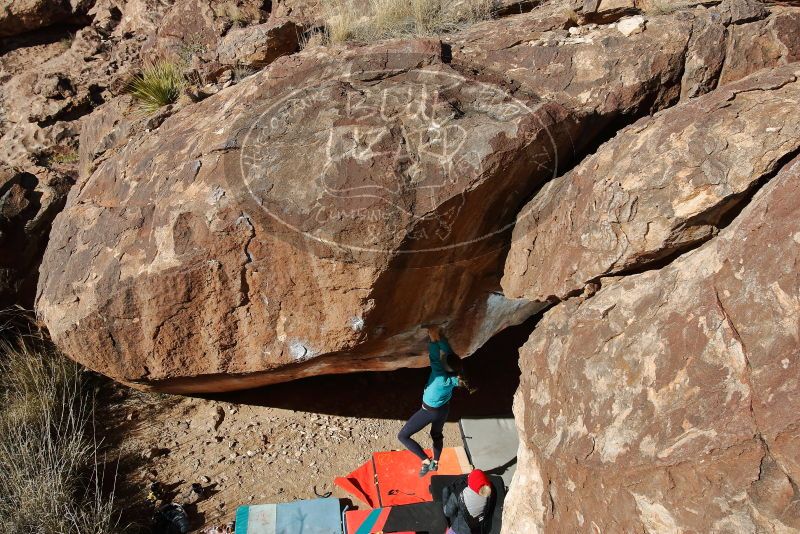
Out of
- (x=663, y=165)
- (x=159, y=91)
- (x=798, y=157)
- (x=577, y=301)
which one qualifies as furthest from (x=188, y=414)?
(x=798, y=157)

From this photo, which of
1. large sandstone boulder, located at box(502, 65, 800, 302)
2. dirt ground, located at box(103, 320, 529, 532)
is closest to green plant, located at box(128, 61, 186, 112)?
dirt ground, located at box(103, 320, 529, 532)

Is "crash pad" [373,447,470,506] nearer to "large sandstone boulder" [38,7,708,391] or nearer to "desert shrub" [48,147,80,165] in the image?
"large sandstone boulder" [38,7,708,391]

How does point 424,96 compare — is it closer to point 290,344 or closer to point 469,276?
point 469,276

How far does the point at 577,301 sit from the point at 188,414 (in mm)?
3153

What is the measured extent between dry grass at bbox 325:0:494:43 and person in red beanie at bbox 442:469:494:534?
304 cm

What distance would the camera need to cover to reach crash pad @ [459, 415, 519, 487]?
15.1 feet

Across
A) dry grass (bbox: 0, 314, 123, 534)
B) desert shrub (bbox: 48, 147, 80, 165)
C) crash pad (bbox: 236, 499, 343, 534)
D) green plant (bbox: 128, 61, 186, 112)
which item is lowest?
crash pad (bbox: 236, 499, 343, 534)

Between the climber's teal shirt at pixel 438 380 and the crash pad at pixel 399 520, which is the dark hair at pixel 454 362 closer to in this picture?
the climber's teal shirt at pixel 438 380

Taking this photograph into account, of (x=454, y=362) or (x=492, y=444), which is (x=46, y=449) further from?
(x=492, y=444)

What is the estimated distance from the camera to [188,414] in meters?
4.81

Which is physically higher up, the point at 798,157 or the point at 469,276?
the point at 798,157

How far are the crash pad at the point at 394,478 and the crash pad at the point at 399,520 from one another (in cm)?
16

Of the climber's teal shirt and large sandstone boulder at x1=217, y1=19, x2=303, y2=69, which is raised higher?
large sandstone boulder at x1=217, y1=19, x2=303, y2=69

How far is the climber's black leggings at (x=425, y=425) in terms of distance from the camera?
421 cm
